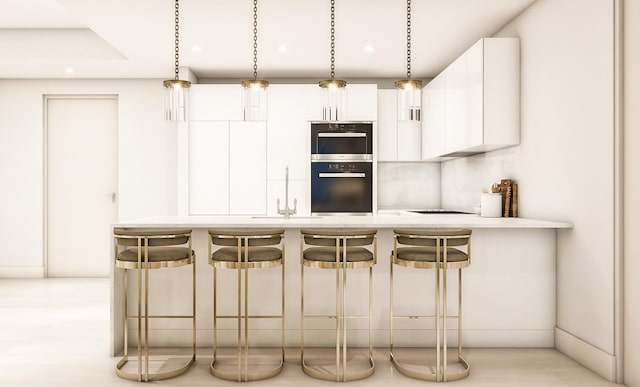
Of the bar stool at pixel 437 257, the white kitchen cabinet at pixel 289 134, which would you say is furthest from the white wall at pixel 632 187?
the white kitchen cabinet at pixel 289 134

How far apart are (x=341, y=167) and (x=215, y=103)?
171cm

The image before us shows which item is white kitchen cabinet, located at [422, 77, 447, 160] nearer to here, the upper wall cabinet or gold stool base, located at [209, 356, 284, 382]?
the upper wall cabinet

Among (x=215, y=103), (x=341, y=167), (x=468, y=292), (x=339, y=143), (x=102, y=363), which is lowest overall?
(x=102, y=363)

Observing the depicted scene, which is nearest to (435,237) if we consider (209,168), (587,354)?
(587,354)

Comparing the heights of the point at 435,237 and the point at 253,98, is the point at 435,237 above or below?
below

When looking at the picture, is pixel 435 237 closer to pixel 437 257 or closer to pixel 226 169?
pixel 437 257

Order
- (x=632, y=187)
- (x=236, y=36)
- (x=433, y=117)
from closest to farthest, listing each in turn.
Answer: (x=632, y=187)
(x=236, y=36)
(x=433, y=117)

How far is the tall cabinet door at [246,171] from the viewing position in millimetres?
5266

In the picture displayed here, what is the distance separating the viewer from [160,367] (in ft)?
9.60

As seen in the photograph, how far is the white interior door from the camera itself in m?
5.98

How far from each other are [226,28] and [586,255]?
3.45m

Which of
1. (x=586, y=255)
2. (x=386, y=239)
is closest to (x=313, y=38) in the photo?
(x=386, y=239)

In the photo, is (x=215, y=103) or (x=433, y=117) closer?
(x=433, y=117)

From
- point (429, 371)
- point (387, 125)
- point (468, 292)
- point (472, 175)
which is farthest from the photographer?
point (387, 125)
